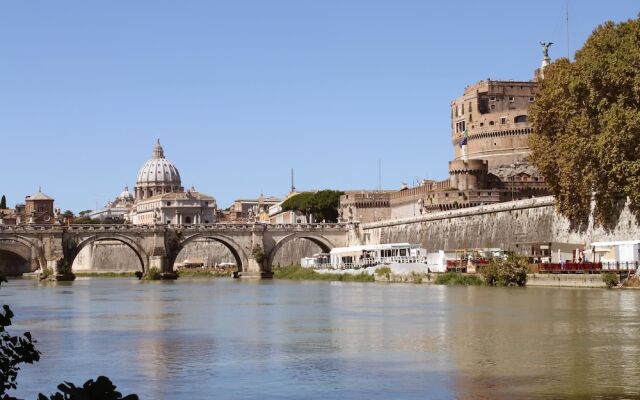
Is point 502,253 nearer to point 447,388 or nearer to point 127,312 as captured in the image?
point 127,312

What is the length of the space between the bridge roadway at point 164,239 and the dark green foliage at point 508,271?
33795mm

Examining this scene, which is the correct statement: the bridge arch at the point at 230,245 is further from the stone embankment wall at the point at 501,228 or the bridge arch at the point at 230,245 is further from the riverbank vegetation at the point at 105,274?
the riverbank vegetation at the point at 105,274

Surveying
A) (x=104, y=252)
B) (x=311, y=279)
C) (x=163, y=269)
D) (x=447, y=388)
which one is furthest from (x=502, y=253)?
(x=104, y=252)

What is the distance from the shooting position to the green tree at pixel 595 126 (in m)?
42.1

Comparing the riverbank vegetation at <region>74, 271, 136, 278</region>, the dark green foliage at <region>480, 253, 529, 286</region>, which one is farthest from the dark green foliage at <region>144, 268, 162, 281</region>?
the dark green foliage at <region>480, 253, 529, 286</region>

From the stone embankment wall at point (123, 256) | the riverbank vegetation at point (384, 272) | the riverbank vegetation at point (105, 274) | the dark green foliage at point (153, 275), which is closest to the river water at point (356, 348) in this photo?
the riverbank vegetation at point (384, 272)

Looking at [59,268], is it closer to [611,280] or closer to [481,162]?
[481,162]

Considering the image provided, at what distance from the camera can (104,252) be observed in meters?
120

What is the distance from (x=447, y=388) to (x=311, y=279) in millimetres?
55706

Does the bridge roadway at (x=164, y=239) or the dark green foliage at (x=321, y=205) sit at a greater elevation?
the dark green foliage at (x=321, y=205)

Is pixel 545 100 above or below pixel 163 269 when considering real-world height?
above

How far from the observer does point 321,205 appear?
374 ft

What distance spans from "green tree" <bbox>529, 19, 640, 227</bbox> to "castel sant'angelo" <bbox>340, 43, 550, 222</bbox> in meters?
30.3

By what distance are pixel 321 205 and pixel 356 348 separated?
91065 millimetres
